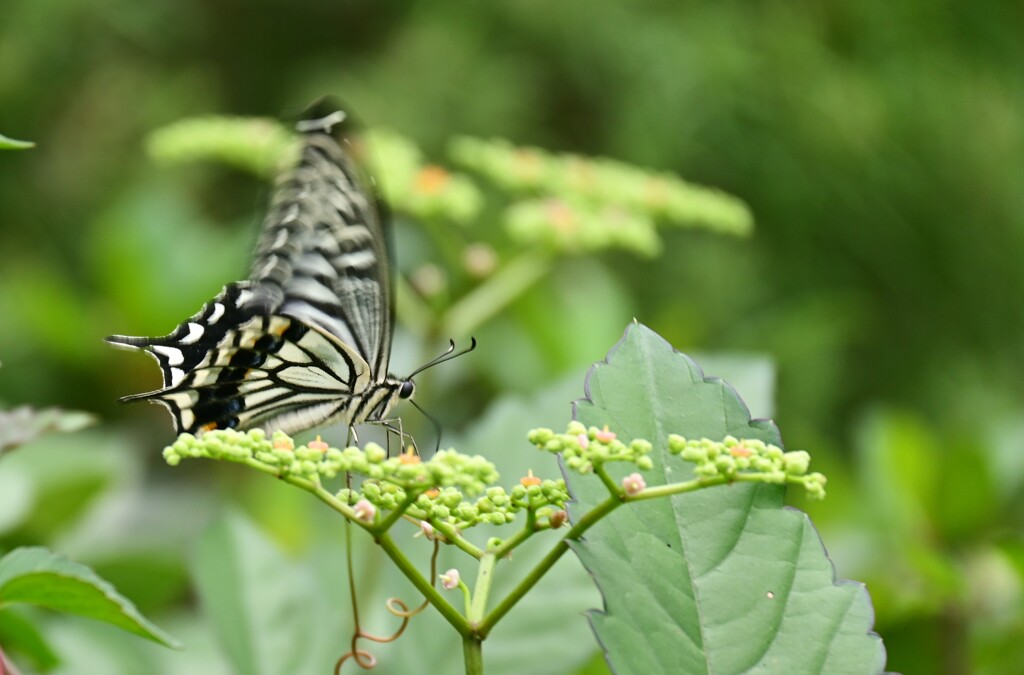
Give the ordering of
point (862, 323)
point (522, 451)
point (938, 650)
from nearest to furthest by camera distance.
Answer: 1. point (522, 451)
2. point (938, 650)
3. point (862, 323)

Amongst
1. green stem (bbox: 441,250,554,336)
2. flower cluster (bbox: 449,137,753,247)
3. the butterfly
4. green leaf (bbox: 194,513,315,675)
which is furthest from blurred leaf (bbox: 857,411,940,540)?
green leaf (bbox: 194,513,315,675)

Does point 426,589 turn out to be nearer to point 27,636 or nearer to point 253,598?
point 27,636

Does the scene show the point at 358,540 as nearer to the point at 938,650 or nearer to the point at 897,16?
the point at 938,650

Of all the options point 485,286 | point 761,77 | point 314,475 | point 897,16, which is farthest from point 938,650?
point 897,16

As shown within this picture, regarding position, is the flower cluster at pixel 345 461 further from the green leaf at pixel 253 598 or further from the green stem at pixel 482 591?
the green leaf at pixel 253 598

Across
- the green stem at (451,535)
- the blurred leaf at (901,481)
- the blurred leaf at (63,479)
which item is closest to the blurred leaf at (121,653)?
the blurred leaf at (63,479)
